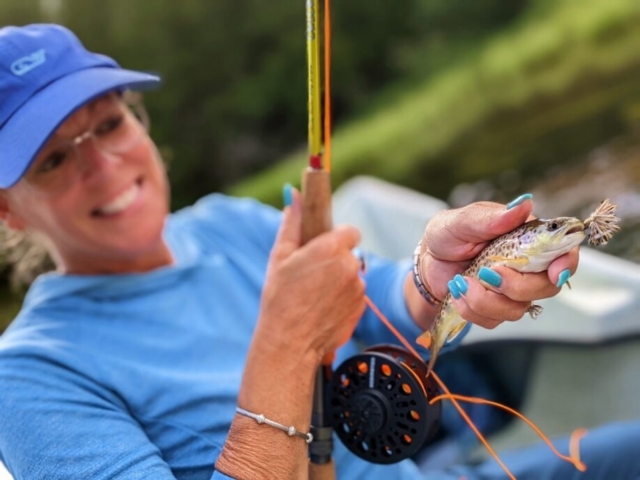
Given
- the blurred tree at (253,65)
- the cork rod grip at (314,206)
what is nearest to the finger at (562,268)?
the cork rod grip at (314,206)

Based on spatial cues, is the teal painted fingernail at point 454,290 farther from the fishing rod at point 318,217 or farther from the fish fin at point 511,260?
the fishing rod at point 318,217

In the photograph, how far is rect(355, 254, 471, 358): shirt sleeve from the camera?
0.90m

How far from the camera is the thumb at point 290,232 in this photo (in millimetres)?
831

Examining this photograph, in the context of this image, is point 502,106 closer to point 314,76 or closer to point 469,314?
point 314,76

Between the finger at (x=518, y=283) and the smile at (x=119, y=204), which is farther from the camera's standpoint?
the smile at (x=119, y=204)

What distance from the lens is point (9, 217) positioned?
1036 millimetres

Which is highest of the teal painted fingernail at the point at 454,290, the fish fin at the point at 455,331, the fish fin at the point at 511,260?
the fish fin at the point at 511,260

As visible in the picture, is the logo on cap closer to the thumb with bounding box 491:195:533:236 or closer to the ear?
the ear

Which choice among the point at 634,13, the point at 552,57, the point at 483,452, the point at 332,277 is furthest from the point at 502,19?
the point at 332,277

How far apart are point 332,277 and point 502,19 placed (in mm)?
1806

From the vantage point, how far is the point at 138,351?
3.14 ft

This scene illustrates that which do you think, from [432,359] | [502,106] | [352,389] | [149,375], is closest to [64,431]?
[149,375]

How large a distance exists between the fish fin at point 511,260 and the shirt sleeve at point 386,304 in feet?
0.93

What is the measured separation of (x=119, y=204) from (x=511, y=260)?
0.66m
